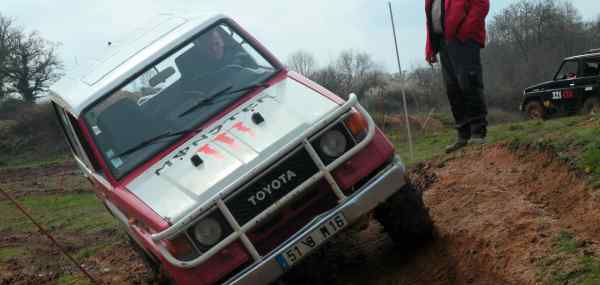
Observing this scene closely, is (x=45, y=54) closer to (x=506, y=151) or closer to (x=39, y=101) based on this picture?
(x=39, y=101)

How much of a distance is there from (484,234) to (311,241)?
1426 mm

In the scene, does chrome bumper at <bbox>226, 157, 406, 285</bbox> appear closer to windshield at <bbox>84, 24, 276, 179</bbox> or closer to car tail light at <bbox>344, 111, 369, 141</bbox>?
car tail light at <bbox>344, 111, 369, 141</bbox>

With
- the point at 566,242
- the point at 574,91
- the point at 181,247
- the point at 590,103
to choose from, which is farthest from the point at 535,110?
the point at 181,247

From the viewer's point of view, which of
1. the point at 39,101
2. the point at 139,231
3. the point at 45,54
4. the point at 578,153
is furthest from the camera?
the point at 45,54

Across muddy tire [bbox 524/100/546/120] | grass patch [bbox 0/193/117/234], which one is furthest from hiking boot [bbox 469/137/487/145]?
muddy tire [bbox 524/100/546/120]

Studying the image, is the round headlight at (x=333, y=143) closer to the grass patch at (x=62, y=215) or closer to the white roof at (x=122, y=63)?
the white roof at (x=122, y=63)

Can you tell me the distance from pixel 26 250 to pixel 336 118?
24.0 feet

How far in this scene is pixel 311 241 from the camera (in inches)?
185

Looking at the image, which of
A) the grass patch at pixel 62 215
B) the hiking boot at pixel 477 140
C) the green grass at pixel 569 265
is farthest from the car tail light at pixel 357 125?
the grass patch at pixel 62 215

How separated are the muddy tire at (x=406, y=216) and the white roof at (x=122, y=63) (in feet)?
7.33

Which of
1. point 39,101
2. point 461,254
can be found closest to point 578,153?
point 461,254

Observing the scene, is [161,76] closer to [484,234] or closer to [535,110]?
[484,234]

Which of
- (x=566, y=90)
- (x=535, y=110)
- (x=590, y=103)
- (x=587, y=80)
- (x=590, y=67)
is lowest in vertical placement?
(x=535, y=110)

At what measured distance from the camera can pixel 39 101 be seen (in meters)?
40.8
